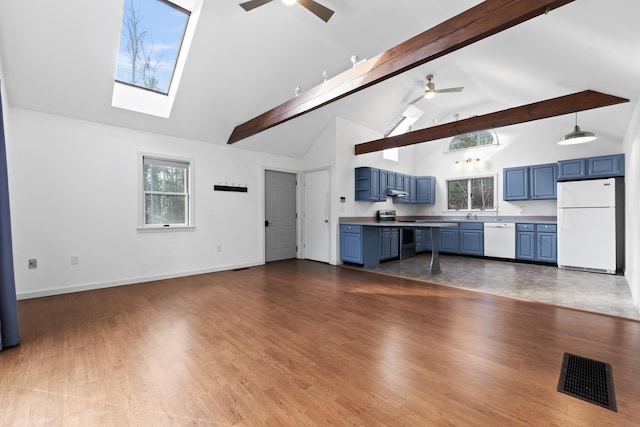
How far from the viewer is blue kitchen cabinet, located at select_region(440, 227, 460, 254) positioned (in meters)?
6.98

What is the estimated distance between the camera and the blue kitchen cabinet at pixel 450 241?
6.98m

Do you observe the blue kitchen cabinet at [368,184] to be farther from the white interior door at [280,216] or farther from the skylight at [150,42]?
the skylight at [150,42]

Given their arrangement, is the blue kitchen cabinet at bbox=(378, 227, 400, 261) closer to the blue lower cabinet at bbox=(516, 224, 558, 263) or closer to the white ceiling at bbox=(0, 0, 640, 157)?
the blue lower cabinet at bbox=(516, 224, 558, 263)

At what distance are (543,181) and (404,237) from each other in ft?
10.5

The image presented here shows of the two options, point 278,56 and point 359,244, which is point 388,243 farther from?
point 278,56

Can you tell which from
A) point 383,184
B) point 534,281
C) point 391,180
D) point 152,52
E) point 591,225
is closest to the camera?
point 152,52

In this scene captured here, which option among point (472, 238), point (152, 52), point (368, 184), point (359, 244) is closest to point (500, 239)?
point (472, 238)

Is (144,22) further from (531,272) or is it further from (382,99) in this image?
(531,272)

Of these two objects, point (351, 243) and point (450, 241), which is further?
point (450, 241)

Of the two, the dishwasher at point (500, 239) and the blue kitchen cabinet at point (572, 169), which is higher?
the blue kitchen cabinet at point (572, 169)

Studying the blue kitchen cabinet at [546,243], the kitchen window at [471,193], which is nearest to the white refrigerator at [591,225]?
the blue kitchen cabinet at [546,243]

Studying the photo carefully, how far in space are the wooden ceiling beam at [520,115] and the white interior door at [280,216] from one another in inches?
96.4

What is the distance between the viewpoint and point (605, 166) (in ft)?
16.2

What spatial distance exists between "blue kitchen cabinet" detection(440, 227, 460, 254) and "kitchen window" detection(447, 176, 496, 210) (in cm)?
97
